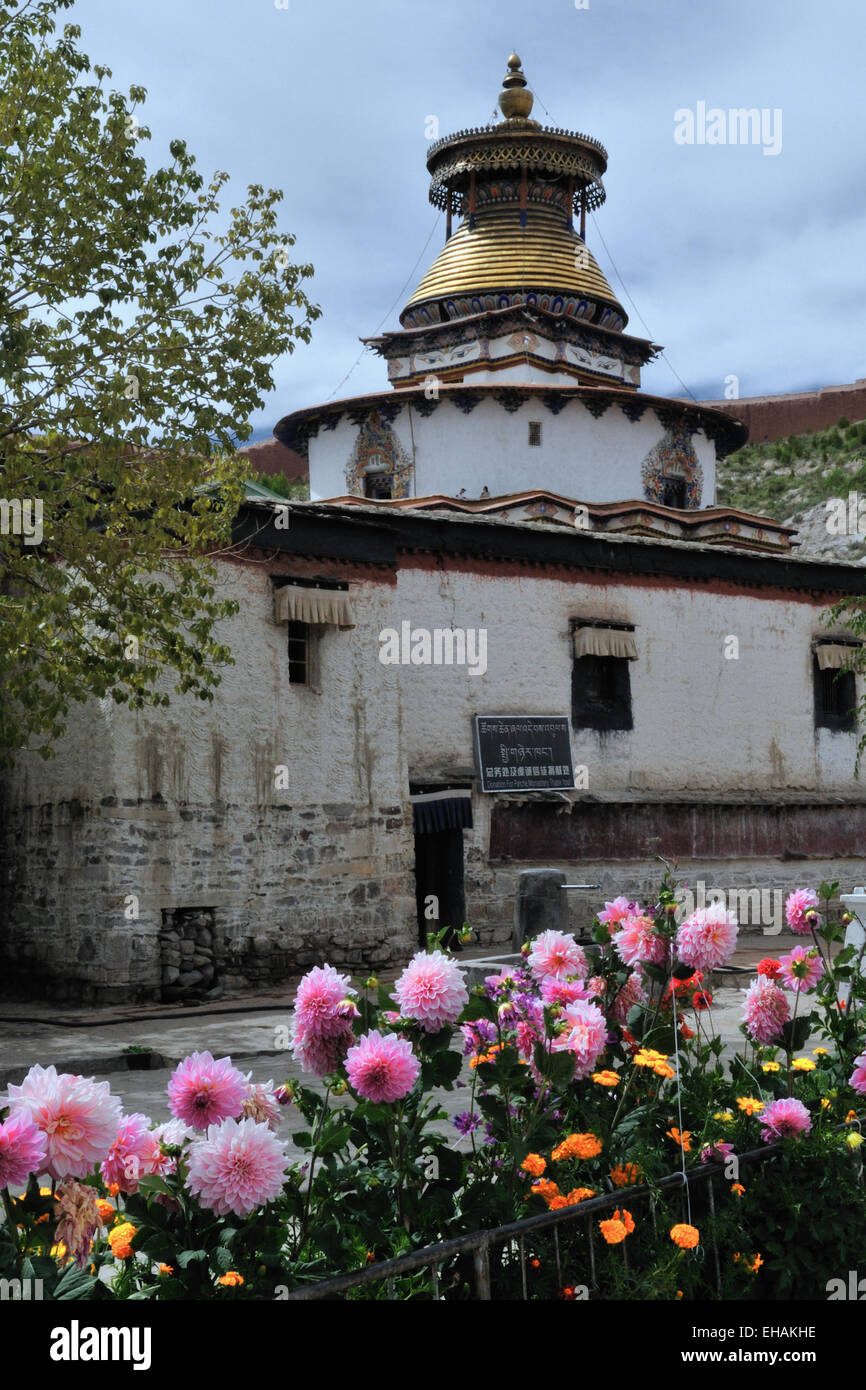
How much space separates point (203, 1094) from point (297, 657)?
13072 mm

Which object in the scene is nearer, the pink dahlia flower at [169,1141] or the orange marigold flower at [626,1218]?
the pink dahlia flower at [169,1141]

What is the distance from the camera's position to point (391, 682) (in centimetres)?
1686

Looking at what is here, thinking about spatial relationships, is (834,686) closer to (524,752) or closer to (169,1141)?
(524,752)

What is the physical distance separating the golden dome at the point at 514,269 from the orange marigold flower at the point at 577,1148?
27659 millimetres

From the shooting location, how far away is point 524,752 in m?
18.8

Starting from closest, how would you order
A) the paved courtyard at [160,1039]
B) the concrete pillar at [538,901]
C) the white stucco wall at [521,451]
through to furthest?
1. the paved courtyard at [160,1039]
2. the concrete pillar at [538,901]
3. the white stucco wall at [521,451]

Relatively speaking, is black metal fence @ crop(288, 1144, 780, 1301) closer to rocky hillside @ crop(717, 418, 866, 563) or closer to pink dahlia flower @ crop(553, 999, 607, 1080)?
pink dahlia flower @ crop(553, 999, 607, 1080)

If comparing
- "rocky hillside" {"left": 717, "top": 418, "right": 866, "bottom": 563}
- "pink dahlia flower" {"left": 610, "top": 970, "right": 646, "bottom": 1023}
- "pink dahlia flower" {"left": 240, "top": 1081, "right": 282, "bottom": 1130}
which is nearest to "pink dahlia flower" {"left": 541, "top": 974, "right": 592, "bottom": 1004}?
"pink dahlia flower" {"left": 610, "top": 970, "right": 646, "bottom": 1023}

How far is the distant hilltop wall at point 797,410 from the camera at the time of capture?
4953 centimetres

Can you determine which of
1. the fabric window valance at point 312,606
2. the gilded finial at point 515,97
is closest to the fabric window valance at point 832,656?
the fabric window valance at point 312,606

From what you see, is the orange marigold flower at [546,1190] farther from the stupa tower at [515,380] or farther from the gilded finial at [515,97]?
the gilded finial at [515,97]

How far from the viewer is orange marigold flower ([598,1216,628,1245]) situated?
381 centimetres

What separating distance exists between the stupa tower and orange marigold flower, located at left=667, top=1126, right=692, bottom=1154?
20821mm

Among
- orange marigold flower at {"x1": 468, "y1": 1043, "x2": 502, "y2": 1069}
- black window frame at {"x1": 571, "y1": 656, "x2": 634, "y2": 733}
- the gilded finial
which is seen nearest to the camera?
orange marigold flower at {"x1": 468, "y1": 1043, "x2": 502, "y2": 1069}
